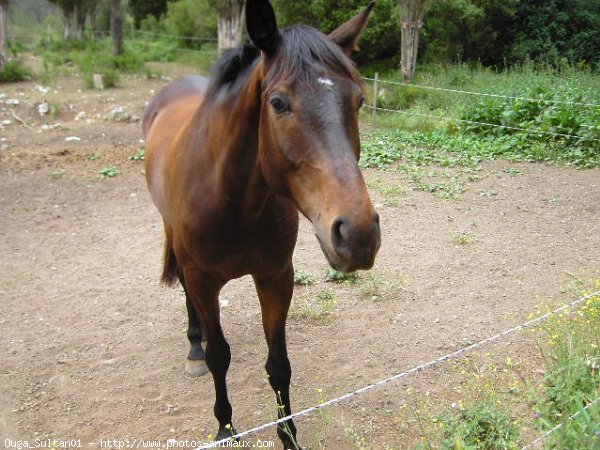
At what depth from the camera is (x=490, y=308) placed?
3959mm

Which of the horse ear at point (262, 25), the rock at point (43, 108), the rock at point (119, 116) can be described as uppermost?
the horse ear at point (262, 25)

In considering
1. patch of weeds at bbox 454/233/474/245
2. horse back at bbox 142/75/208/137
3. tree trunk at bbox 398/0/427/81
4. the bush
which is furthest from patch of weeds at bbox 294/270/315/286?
the bush

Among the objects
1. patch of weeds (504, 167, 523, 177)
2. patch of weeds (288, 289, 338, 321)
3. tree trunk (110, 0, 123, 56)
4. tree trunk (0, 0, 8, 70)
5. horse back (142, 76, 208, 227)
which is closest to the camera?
horse back (142, 76, 208, 227)

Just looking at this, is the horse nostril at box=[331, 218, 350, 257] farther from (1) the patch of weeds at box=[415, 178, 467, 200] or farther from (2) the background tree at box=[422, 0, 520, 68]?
(2) the background tree at box=[422, 0, 520, 68]

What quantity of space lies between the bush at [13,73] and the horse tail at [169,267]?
13915 millimetres

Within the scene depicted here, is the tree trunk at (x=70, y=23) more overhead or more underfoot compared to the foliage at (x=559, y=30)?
more overhead

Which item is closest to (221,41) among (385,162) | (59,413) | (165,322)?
(385,162)

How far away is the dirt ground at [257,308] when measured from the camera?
9.87 feet

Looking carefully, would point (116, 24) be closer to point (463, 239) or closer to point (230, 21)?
point (230, 21)

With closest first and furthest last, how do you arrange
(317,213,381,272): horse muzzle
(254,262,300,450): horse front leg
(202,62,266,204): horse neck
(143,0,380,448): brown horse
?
1. (317,213,381,272): horse muzzle
2. (143,0,380,448): brown horse
3. (202,62,266,204): horse neck
4. (254,262,300,450): horse front leg

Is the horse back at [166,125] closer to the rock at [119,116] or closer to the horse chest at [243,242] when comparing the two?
the horse chest at [243,242]

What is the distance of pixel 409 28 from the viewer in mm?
13844

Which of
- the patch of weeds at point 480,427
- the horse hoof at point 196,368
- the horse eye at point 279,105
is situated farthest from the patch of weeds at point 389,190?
the horse eye at point 279,105

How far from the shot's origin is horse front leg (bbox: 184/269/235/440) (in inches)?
102
